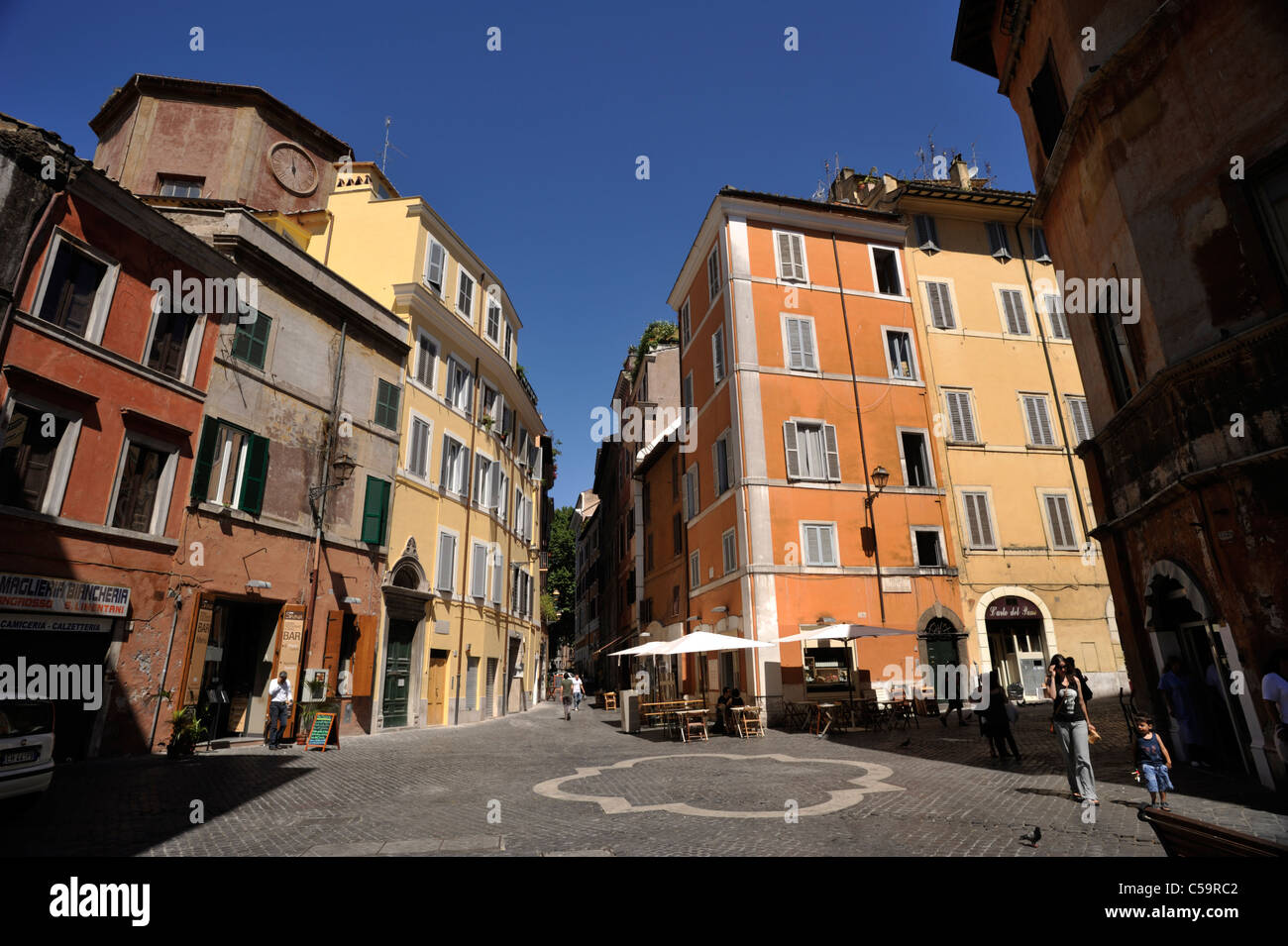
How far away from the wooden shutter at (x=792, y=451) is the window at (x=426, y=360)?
1229cm

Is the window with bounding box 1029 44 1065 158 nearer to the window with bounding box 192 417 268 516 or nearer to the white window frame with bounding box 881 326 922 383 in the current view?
the white window frame with bounding box 881 326 922 383

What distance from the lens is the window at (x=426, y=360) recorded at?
22.3m

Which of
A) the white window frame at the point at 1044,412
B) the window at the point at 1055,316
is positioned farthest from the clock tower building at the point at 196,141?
the window at the point at 1055,316

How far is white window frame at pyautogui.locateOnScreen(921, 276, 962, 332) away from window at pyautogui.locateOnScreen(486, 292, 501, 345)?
1724cm

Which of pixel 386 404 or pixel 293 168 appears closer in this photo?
pixel 386 404

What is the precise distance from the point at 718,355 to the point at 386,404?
→ 11816mm

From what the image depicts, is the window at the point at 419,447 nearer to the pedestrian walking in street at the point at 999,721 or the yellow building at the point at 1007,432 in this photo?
the pedestrian walking in street at the point at 999,721

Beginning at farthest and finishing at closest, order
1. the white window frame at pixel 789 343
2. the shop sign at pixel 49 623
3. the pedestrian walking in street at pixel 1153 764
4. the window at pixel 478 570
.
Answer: the window at pixel 478 570 → the white window frame at pixel 789 343 → the shop sign at pixel 49 623 → the pedestrian walking in street at pixel 1153 764

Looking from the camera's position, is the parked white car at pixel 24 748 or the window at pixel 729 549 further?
the window at pixel 729 549

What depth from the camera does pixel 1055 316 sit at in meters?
25.8

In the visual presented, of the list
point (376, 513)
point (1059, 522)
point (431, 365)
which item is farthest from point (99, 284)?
point (1059, 522)

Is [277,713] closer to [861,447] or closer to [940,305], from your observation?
[861,447]
